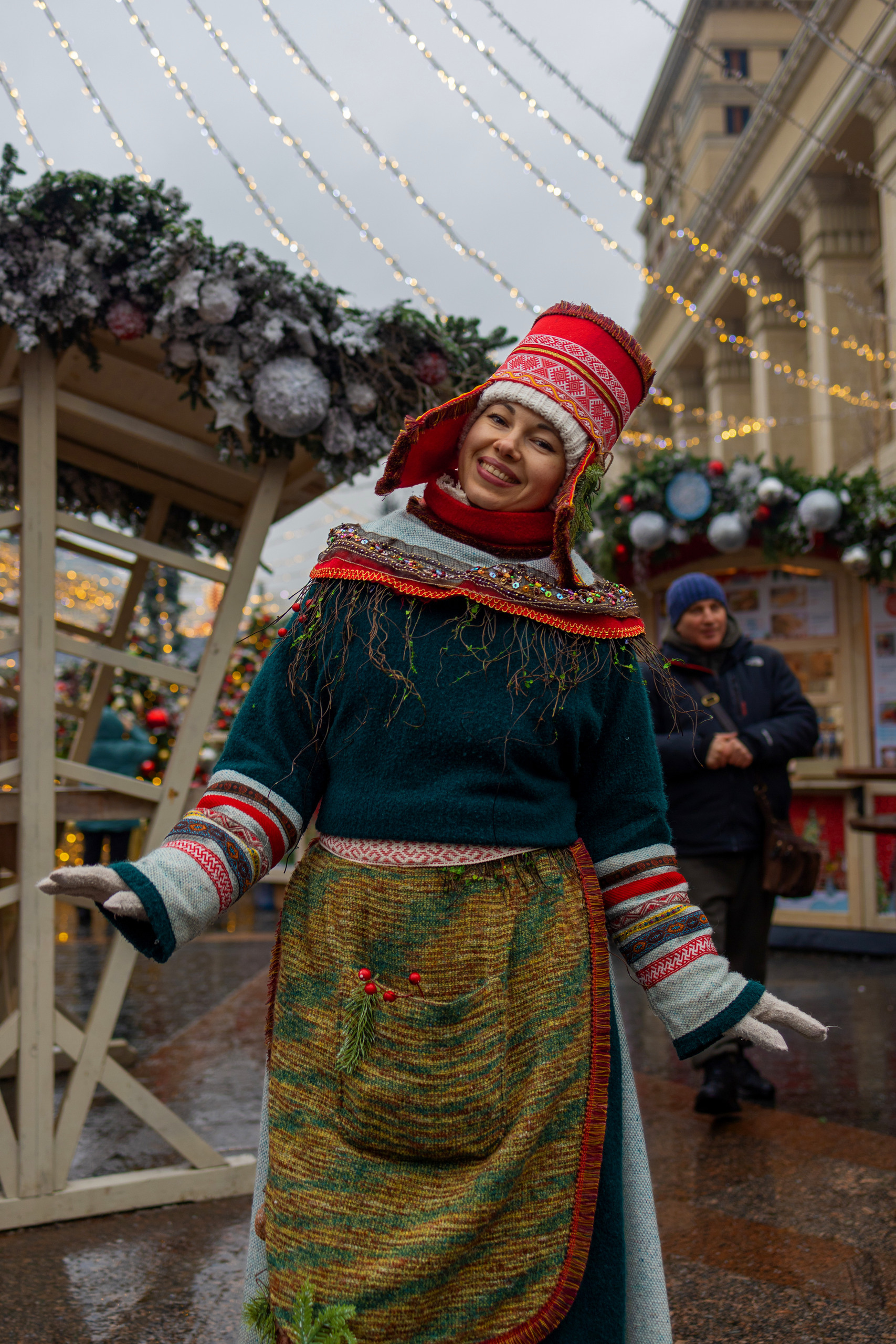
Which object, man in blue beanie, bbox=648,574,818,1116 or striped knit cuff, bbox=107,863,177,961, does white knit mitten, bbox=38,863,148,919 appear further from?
man in blue beanie, bbox=648,574,818,1116

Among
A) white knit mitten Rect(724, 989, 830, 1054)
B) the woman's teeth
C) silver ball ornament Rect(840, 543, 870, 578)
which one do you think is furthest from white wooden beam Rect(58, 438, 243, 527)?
Answer: silver ball ornament Rect(840, 543, 870, 578)

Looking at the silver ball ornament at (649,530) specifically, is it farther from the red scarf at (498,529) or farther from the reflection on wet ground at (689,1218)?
the red scarf at (498,529)

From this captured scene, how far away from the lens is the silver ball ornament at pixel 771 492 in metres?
6.48

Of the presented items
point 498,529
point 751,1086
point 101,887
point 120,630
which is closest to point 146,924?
point 101,887

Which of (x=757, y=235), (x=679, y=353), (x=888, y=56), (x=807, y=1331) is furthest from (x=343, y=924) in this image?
(x=679, y=353)

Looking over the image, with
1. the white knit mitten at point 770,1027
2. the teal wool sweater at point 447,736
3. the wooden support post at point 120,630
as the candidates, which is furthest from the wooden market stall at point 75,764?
the white knit mitten at point 770,1027

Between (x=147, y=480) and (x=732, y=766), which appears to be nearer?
(x=147, y=480)

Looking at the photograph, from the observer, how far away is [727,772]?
400 centimetres

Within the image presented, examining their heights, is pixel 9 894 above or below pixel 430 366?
below

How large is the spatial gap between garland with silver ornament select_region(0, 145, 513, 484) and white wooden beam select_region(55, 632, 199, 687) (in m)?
0.61

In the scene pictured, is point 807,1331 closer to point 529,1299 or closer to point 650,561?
point 529,1299

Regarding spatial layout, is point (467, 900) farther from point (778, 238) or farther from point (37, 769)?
point (778, 238)

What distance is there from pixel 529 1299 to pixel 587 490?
3.67ft

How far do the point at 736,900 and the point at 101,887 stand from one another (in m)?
3.07
